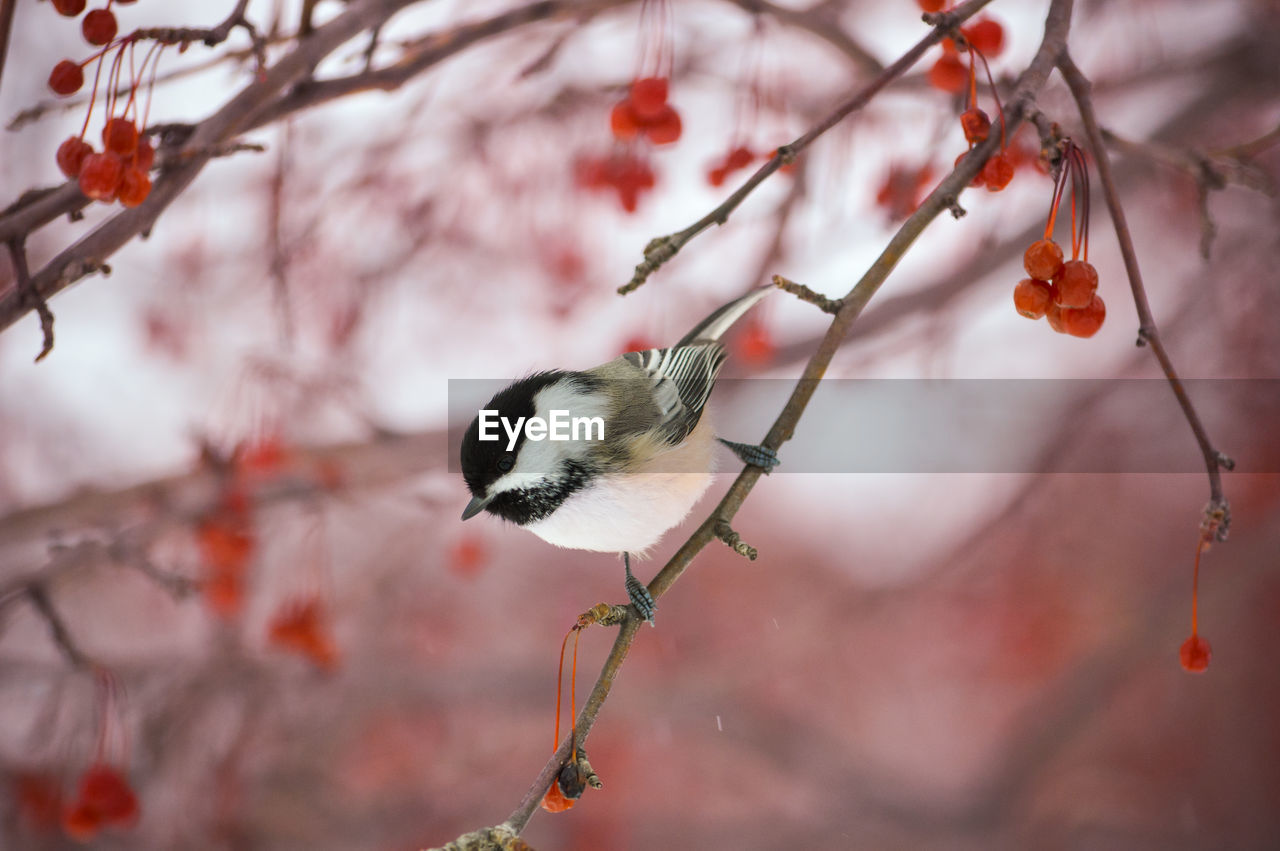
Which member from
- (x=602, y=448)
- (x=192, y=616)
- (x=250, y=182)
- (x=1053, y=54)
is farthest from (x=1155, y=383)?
(x=192, y=616)

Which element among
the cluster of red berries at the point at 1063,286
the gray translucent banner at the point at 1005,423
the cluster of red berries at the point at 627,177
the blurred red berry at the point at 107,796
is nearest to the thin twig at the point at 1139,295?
the cluster of red berries at the point at 1063,286

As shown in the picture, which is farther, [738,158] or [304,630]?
[304,630]

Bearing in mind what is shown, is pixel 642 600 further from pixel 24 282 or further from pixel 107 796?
pixel 107 796

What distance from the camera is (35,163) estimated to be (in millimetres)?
1661

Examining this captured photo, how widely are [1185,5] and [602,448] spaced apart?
165 centimetres

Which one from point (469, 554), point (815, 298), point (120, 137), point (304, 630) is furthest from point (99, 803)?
point (815, 298)

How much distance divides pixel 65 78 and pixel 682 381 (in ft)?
1.93

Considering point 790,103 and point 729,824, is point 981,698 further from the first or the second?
point 790,103

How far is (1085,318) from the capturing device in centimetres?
66

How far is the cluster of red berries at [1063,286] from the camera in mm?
639

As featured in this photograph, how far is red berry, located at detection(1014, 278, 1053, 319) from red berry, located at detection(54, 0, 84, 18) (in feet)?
2.45

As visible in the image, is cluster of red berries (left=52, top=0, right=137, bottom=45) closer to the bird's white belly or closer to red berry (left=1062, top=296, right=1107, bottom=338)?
the bird's white belly

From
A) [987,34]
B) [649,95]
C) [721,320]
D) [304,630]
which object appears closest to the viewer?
[721,320]
